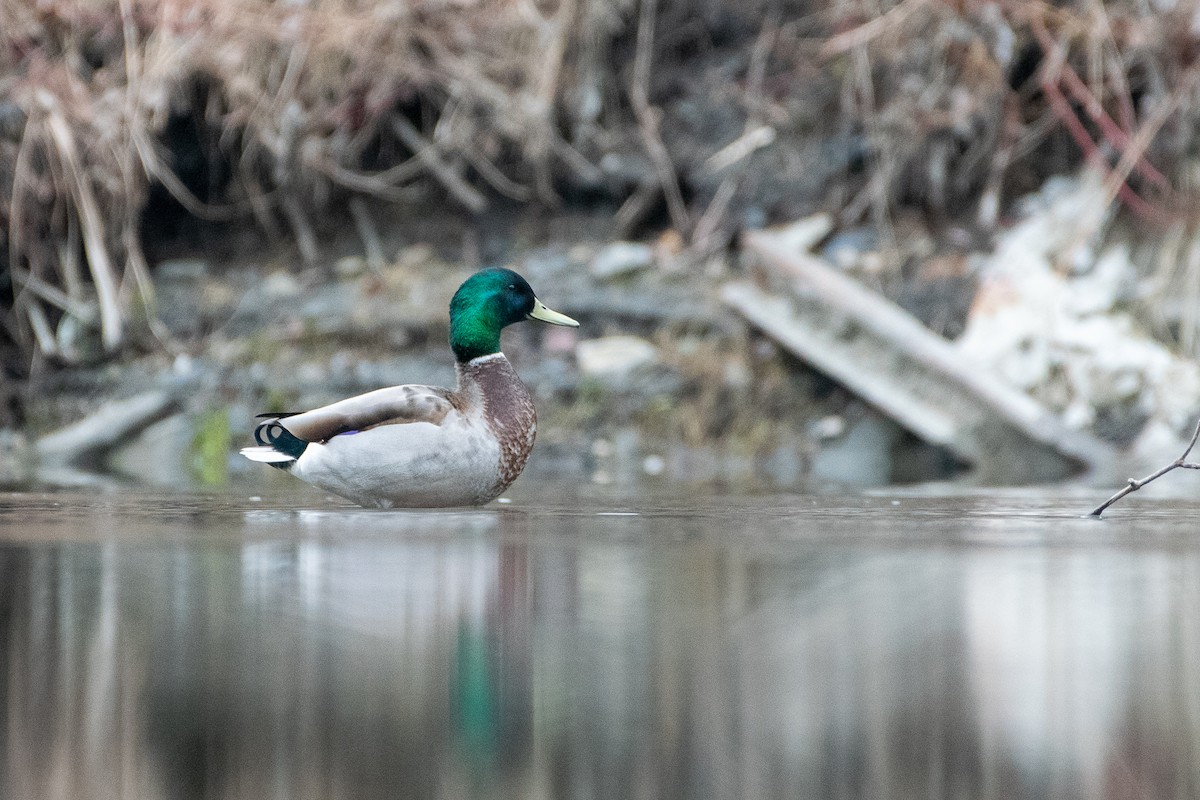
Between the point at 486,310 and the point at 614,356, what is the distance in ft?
9.90

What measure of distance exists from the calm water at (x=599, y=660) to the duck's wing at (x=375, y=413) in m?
0.41

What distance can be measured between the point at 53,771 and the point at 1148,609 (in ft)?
6.72


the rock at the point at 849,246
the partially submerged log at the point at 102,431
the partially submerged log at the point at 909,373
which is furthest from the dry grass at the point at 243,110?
the partially submerged log at the point at 909,373

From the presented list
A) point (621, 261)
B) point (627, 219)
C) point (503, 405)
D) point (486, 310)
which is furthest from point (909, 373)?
point (503, 405)

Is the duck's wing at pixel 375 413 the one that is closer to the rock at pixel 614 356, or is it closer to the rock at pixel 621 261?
the rock at pixel 614 356

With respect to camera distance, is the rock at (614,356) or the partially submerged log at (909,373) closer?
the partially submerged log at (909,373)

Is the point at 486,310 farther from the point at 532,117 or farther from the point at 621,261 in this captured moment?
the point at 532,117

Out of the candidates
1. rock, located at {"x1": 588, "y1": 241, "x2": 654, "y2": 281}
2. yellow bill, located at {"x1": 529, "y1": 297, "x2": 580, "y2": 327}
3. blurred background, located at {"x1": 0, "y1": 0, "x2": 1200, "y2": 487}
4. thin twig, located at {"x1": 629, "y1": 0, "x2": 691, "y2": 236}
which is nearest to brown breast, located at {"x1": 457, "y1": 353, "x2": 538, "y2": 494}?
yellow bill, located at {"x1": 529, "y1": 297, "x2": 580, "y2": 327}

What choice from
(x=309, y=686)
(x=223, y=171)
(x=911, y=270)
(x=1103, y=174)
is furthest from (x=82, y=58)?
(x=309, y=686)

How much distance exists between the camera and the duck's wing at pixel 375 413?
479 centimetres

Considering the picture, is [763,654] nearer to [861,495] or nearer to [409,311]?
[861,495]

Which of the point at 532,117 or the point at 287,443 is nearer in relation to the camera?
the point at 287,443

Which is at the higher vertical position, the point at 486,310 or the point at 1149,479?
the point at 486,310

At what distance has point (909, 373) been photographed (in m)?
7.79
